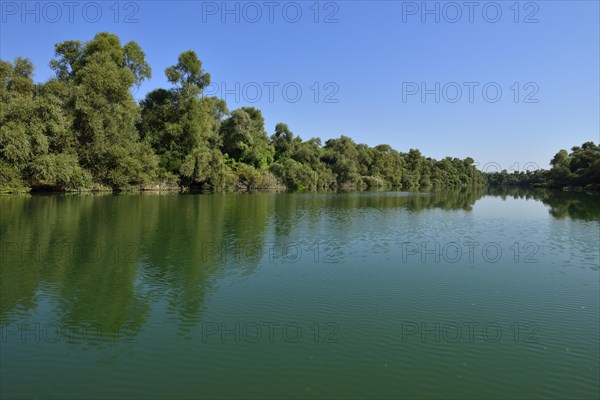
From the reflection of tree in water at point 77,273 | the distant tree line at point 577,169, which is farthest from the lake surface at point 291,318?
the distant tree line at point 577,169

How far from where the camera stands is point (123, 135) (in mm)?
52219

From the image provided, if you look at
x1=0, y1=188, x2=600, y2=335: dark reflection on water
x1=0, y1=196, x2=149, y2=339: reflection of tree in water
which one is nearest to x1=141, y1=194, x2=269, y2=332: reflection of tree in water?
x1=0, y1=188, x2=600, y2=335: dark reflection on water

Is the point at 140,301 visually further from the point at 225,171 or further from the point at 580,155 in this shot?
the point at 580,155

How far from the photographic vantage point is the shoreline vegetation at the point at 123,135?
140 feet

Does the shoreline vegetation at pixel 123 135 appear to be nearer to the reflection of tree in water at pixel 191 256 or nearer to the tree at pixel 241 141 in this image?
the tree at pixel 241 141

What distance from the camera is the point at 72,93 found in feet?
155

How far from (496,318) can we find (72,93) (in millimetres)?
50182

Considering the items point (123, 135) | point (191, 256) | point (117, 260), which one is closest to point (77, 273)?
point (117, 260)

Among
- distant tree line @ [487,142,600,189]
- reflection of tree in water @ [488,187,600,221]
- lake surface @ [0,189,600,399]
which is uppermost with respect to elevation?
distant tree line @ [487,142,600,189]

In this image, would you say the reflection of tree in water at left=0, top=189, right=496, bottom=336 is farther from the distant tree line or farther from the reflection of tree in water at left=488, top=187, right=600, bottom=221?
the distant tree line

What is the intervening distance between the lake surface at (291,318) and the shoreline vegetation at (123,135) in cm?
2729

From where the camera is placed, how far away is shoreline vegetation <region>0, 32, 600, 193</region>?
42.6 metres

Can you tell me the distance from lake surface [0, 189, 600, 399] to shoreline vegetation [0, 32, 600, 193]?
27288 mm

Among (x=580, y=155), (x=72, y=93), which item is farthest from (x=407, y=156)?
(x=72, y=93)
